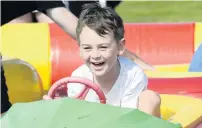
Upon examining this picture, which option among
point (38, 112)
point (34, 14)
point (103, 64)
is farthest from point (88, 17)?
point (34, 14)

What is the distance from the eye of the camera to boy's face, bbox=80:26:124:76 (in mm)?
3436

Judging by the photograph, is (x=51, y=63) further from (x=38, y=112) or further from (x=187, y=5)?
(x=187, y=5)

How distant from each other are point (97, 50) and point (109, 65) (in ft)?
0.39

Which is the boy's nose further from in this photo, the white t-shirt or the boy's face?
the white t-shirt

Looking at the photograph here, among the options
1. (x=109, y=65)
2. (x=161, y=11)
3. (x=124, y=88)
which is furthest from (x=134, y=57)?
(x=161, y=11)

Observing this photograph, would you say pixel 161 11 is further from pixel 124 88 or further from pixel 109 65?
pixel 109 65

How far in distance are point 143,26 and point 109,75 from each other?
2.10m

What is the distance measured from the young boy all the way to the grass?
16.6 feet

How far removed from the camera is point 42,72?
559 centimetres

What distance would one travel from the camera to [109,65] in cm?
350

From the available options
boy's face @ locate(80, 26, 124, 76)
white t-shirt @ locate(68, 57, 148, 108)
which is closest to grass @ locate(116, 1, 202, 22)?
white t-shirt @ locate(68, 57, 148, 108)

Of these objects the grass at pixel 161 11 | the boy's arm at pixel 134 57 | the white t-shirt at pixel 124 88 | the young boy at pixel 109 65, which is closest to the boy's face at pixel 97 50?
the young boy at pixel 109 65

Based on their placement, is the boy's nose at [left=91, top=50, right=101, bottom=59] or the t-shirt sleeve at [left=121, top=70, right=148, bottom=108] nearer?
the boy's nose at [left=91, top=50, right=101, bottom=59]

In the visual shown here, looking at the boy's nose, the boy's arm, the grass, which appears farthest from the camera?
the grass
